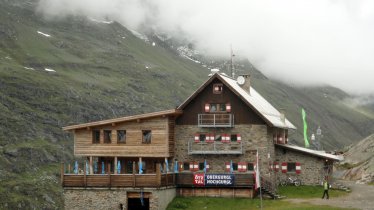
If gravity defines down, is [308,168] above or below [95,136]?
below

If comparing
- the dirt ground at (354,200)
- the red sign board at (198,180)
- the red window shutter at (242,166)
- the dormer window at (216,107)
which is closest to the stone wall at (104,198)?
the red sign board at (198,180)

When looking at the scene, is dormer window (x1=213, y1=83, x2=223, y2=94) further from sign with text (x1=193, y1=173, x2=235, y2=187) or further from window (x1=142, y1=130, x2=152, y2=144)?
sign with text (x1=193, y1=173, x2=235, y2=187)

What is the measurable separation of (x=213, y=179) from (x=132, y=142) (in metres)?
8.91

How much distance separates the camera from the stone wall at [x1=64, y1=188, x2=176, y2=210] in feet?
192

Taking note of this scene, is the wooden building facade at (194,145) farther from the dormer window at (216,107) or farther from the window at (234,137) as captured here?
the window at (234,137)

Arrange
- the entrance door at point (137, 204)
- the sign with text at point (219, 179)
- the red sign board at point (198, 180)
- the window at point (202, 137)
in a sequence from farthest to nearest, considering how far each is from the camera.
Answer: the window at point (202, 137)
the red sign board at point (198, 180)
the entrance door at point (137, 204)
the sign with text at point (219, 179)

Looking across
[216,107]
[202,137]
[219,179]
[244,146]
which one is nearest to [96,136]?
[202,137]

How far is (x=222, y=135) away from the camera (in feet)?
212

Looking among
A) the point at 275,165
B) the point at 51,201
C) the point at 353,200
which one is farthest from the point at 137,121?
the point at 51,201

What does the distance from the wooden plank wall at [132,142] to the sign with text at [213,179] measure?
389 centimetres

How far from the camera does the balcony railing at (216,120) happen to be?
64188mm

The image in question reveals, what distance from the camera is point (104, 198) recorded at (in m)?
59.2

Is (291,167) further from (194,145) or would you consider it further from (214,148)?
(194,145)

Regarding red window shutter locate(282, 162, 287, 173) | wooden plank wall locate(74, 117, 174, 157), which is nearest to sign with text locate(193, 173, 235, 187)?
wooden plank wall locate(74, 117, 174, 157)
